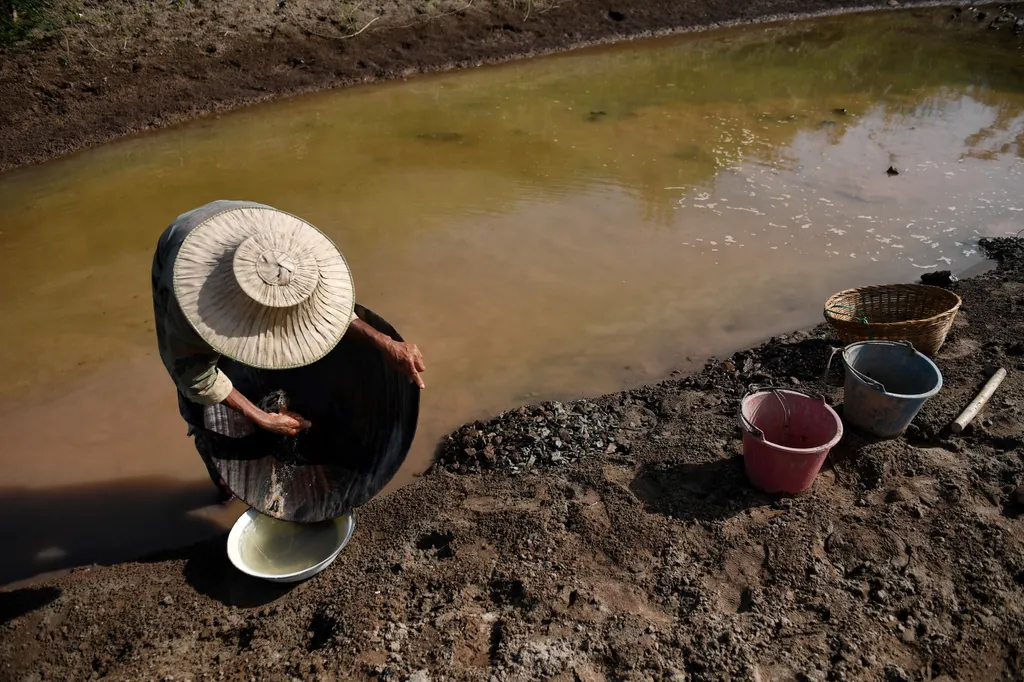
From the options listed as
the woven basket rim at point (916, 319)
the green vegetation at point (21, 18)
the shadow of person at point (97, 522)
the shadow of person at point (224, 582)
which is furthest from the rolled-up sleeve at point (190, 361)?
the green vegetation at point (21, 18)

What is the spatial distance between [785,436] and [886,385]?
78 centimetres

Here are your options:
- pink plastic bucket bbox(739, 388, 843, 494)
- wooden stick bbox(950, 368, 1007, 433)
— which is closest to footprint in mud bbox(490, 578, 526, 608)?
pink plastic bucket bbox(739, 388, 843, 494)

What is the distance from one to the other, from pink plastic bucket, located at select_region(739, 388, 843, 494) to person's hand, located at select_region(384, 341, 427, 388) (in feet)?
4.80

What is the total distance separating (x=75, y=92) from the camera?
8031mm

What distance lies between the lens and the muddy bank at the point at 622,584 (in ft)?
8.75

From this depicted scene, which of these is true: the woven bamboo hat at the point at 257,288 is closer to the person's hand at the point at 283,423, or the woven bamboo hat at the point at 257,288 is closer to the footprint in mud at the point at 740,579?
the person's hand at the point at 283,423

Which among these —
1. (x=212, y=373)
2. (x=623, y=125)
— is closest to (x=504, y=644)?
(x=212, y=373)

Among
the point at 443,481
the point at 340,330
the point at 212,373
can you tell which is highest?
the point at 340,330

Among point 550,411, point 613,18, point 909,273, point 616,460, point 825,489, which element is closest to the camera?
point 825,489

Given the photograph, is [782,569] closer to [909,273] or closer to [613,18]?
[909,273]

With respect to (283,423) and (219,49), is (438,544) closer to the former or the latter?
(283,423)

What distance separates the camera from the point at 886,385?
153 inches

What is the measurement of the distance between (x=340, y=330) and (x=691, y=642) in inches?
68.8

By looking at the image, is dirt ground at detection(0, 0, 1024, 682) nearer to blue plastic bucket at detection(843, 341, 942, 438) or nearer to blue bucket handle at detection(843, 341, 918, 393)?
blue plastic bucket at detection(843, 341, 942, 438)
